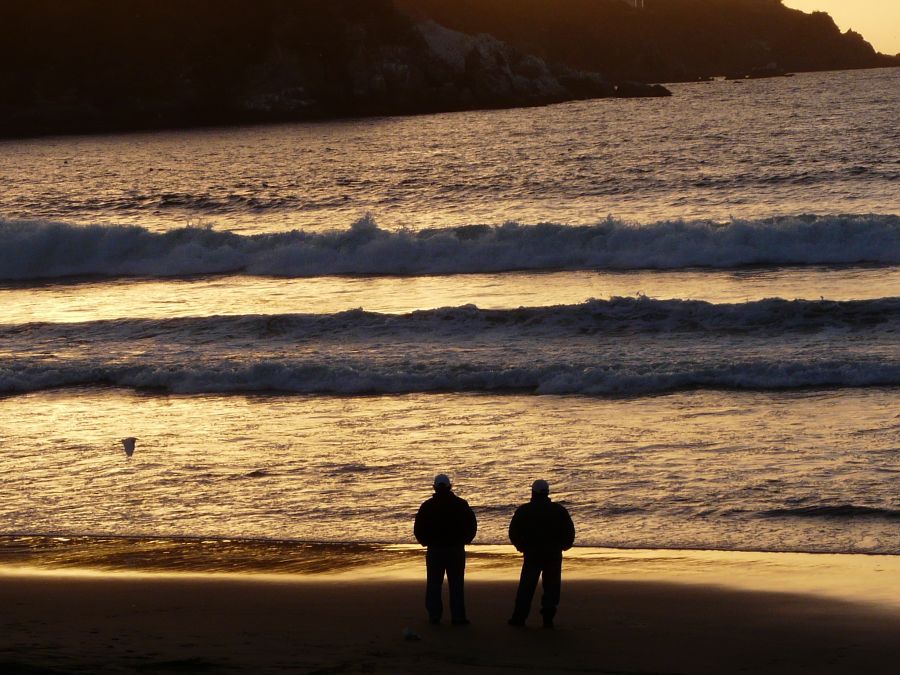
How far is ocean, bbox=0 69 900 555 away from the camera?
14.5m

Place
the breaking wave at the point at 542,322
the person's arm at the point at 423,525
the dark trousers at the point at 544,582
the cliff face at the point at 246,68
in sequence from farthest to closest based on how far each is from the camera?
1. the cliff face at the point at 246,68
2. the breaking wave at the point at 542,322
3. the person's arm at the point at 423,525
4. the dark trousers at the point at 544,582

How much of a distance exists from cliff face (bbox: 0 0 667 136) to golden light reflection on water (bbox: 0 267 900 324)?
9194cm

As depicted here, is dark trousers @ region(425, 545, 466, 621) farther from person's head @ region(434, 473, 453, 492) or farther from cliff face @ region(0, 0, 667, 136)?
cliff face @ region(0, 0, 667, 136)

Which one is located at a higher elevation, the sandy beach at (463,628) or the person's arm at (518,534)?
the person's arm at (518,534)

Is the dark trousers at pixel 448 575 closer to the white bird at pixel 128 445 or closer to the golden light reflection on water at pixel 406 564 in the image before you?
the golden light reflection on water at pixel 406 564

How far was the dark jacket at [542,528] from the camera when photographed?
10109mm

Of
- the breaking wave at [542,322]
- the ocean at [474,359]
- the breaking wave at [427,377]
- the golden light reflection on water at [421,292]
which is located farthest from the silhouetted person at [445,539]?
the golden light reflection on water at [421,292]

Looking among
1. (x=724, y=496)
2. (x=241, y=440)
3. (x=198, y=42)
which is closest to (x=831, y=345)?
(x=724, y=496)

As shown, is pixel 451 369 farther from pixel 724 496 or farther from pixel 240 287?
pixel 240 287

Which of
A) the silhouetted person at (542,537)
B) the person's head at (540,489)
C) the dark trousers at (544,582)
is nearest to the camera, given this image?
the person's head at (540,489)

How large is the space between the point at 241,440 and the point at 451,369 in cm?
449

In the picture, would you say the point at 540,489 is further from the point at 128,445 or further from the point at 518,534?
the point at 128,445

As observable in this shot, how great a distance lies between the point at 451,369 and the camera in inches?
837

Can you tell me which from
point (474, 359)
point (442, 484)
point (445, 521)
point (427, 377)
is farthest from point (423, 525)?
point (474, 359)
